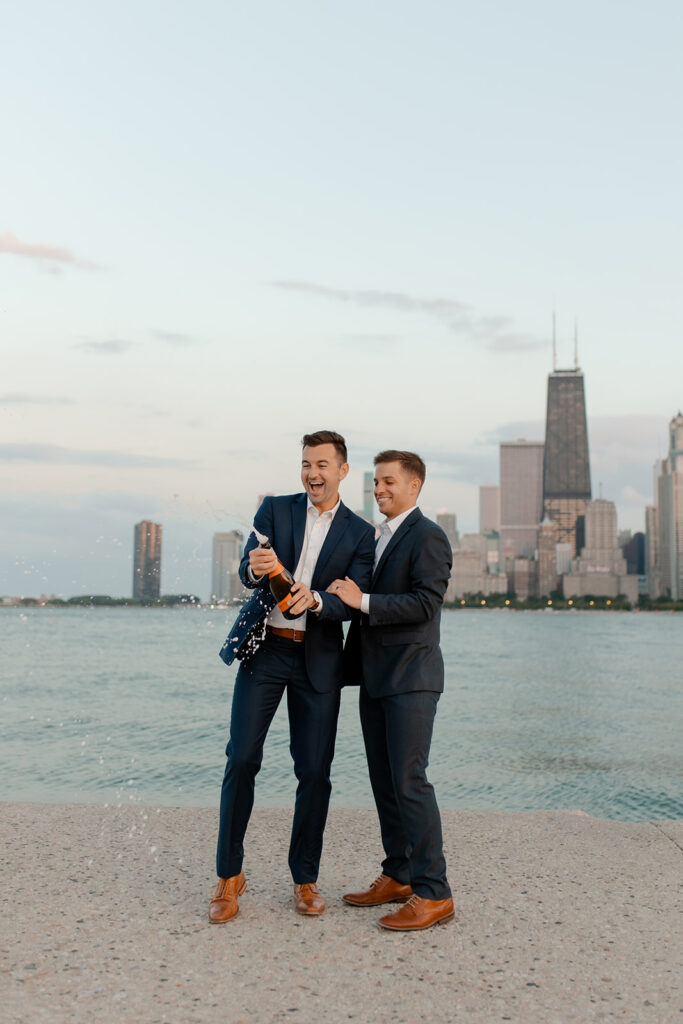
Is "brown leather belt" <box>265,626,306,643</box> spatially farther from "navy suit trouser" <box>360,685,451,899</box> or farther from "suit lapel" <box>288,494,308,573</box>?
"navy suit trouser" <box>360,685,451,899</box>

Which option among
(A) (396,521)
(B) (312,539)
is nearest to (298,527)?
(B) (312,539)

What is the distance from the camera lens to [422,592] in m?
3.96

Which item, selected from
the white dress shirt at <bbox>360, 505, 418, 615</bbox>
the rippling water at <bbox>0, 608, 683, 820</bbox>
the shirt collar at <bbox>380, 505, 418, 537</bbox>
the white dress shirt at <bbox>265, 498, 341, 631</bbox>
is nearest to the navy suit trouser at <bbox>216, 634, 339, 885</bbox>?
the white dress shirt at <bbox>265, 498, 341, 631</bbox>

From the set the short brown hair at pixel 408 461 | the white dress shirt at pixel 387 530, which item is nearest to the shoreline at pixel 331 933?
the white dress shirt at pixel 387 530

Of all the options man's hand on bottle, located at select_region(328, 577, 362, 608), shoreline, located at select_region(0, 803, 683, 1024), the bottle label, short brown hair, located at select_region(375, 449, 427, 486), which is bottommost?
shoreline, located at select_region(0, 803, 683, 1024)

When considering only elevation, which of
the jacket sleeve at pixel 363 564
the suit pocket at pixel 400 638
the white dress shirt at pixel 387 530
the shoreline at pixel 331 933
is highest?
the white dress shirt at pixel 387 530

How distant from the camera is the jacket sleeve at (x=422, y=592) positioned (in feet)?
12.8

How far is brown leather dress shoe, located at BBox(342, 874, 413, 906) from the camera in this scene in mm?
4047

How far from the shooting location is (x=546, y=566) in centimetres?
17225

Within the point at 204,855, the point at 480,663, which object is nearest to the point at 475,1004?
the point at 204,855

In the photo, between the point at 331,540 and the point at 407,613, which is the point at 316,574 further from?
the point at 407,613

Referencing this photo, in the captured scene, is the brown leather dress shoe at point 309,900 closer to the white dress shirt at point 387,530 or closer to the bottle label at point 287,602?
the bottle label at point 287,602

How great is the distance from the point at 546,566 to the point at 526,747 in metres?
157

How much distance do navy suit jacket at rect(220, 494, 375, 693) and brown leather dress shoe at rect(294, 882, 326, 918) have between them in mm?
919
